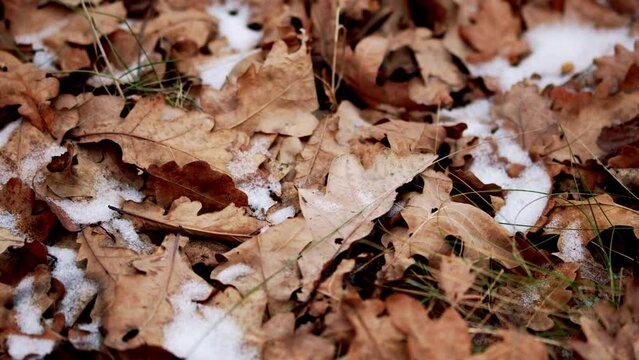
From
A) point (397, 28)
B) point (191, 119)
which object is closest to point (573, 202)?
point (397, 28)

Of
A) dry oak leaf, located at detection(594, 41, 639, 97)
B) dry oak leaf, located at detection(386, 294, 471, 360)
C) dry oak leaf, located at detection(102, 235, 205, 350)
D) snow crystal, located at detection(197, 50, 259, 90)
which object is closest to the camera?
dry oak leaf, located at detection(386, 294, 471, 360)

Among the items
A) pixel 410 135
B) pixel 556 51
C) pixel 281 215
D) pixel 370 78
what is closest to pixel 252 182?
pixel 281 215

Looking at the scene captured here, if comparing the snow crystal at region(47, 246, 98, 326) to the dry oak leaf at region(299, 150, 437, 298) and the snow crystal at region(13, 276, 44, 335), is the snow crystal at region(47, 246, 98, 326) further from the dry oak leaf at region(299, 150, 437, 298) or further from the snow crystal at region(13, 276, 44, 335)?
the dry oak leaf at region(299, 150, 437, 298)

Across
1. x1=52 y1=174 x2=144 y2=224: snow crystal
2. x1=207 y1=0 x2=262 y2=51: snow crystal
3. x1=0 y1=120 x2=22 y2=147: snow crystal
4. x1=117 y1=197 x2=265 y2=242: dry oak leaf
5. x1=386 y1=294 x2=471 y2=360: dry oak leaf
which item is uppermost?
x1=207 y1=0 x2=262 y2=51: snow crystal

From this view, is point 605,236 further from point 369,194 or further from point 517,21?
point 517,21

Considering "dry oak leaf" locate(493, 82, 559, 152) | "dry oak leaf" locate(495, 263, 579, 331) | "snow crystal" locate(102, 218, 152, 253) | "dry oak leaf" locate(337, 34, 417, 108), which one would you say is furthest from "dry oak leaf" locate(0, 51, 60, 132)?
"dry oak leaf" locate(493, 82, 559, 152)

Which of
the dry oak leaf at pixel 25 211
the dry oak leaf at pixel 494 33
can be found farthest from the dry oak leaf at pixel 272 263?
the dry oak leaf at pixel 494 33

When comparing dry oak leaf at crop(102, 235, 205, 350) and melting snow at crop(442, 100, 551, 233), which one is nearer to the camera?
dry oak leaf at crop(102, 235, 205, 350)

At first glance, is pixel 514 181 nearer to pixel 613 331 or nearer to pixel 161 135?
pixel 613 331
